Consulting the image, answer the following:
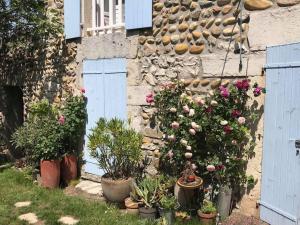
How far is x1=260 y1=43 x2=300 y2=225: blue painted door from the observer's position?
421 cm

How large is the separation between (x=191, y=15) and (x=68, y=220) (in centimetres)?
319

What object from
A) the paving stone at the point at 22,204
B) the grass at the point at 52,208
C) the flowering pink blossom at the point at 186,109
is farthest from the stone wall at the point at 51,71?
the flowering pink blossom at the point at 186,109

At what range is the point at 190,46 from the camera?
542cm

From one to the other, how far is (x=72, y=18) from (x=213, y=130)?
12.0 ft

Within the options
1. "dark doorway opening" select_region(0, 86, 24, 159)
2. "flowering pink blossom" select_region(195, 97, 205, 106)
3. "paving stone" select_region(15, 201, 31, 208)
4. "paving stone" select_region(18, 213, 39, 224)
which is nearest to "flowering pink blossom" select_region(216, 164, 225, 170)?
"flowering pink blossom" select_region(195, 97, 205, 106)

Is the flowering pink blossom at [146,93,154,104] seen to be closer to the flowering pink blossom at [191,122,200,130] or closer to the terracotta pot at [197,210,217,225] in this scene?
the flowering pink blossom at [191,122,200,130]

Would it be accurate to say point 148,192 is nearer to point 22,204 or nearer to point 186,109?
point 186,109

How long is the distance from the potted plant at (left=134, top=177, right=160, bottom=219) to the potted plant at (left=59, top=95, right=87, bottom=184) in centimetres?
201

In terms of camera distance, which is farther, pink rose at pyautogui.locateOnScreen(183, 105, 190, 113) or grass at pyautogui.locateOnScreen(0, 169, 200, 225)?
grass at pyautogui.locateOnScreen(0, 169, 200, 225)

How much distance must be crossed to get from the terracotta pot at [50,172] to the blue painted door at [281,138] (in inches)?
141

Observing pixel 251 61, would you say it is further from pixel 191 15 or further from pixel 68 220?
pixel 68 220

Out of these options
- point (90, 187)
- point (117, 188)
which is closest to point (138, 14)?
point (117, 188)

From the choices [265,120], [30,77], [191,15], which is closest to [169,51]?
[191,15]

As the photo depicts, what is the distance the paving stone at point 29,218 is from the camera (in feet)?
17.5
